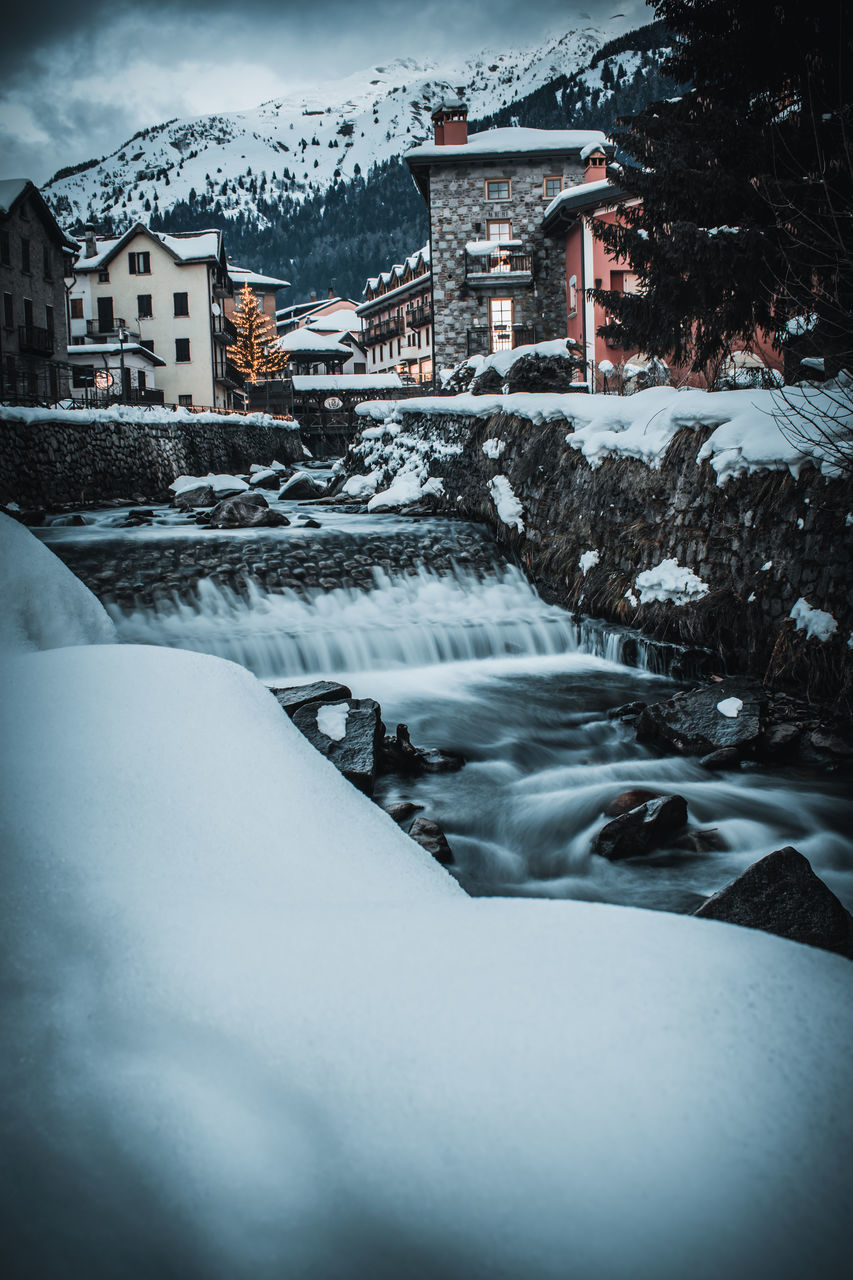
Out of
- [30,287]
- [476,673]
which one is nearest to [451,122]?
[30,287]

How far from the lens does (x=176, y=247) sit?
4766 centimetres

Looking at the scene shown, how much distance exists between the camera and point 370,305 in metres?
72.1

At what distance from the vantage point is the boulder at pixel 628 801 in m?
5.41

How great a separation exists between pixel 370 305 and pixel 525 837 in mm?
73957

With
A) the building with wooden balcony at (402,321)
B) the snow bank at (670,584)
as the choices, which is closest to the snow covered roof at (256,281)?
the building with wooden balcony at (402,321)

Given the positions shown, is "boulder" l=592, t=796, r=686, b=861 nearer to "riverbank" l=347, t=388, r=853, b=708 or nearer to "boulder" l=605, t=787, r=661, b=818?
"boulder" l=605, t=787, r=661, b=818

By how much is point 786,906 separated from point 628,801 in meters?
2.16

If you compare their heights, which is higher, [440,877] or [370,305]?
[370,305]

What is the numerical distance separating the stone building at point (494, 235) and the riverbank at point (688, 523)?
27.4m

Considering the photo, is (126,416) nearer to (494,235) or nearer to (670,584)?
(670,584)

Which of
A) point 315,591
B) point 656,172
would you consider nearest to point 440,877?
point 315,591

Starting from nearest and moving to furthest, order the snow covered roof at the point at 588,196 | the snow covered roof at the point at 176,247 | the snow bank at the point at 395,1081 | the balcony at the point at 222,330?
1. the snow bank at the point at 395,1081
2. the snow covered roof at the point at 588,196
3. the snow covered roof at the point at 176,247
4. the balcony at the point at 222,330

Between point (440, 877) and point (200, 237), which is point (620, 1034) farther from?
point (200, 237)

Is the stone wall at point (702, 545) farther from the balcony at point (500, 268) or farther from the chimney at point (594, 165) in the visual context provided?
the balcony at point (500, 268)
